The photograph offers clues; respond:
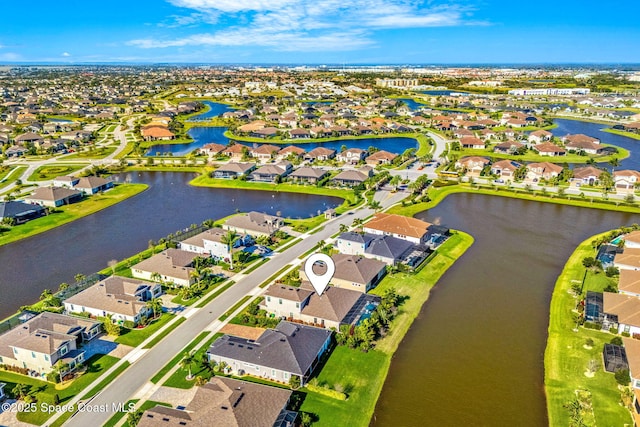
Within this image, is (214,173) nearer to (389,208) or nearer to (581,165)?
(389,208)

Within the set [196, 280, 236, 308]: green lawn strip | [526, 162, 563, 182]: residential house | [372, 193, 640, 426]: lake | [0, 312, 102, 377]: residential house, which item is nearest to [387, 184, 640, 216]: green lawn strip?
[372, 193, 640, 426]: lake

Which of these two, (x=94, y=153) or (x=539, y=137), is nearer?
(x=94, y=153)

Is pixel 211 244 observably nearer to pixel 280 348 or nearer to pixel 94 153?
pixel 280 348

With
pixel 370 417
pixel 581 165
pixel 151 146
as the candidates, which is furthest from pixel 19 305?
pixel 581 165

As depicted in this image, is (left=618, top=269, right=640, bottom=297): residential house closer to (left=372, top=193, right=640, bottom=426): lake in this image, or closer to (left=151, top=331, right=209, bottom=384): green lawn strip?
(left=372, top=193, right=640, bottom=426): lake

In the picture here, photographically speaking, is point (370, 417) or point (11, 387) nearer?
point (370, 417)

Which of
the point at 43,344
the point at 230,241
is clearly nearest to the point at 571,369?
the point at 230,241

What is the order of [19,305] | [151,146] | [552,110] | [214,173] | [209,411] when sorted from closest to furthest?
[209,411], [19,305], [214,173], [151,146], [552,110]
